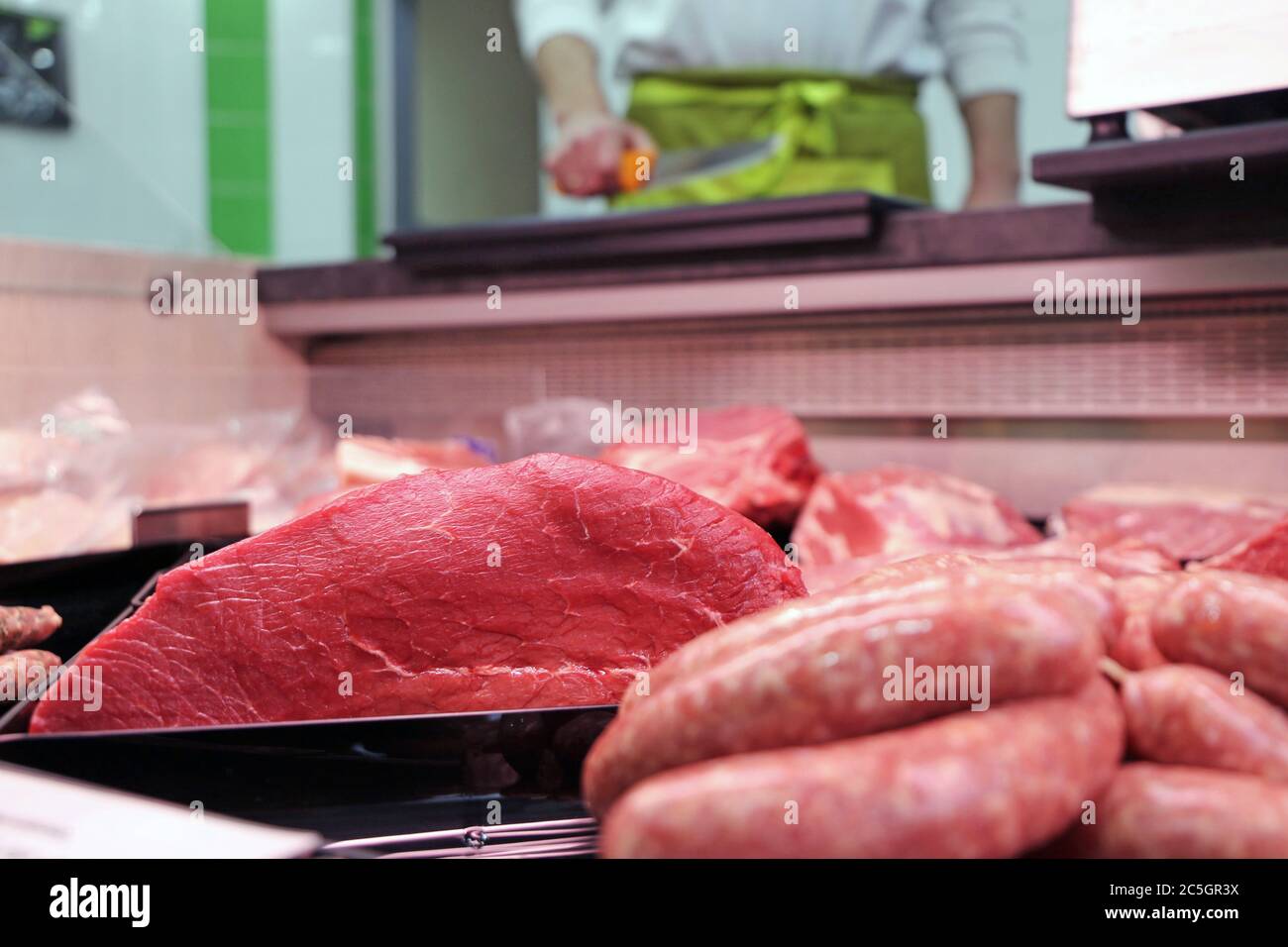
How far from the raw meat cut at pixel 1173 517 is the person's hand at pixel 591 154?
1.43m

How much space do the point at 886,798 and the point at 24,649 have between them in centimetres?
111

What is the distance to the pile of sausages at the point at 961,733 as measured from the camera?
627mm

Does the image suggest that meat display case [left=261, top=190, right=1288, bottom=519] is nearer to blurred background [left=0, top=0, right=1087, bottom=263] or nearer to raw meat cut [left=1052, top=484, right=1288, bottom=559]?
raw meat cut [left=1052, top=484, right=1288, bottom=559]

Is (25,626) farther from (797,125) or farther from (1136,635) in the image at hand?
(797,125)

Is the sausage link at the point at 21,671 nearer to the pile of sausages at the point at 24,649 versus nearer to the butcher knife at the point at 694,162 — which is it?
the pile of sausages at the point at 24,649

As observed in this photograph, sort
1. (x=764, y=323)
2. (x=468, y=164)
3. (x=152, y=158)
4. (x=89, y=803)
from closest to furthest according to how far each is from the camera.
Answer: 1. (x=89, y=803)
2. (x=764, y=323)
3. (x=152, y=158)
4. (x=468, y=164)

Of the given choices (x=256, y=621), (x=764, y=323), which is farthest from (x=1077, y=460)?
(x=256, y=621)

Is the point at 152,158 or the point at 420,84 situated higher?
the point at 420,84

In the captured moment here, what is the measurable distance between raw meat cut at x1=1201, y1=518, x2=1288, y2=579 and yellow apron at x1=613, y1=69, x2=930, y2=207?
1.90m

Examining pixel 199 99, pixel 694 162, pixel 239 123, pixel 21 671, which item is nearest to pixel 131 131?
pixel 199 99

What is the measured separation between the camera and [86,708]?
3.61 feet

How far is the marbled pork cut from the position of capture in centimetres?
114

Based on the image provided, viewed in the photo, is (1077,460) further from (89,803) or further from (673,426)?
(89,803)

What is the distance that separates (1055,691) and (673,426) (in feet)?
5.98
